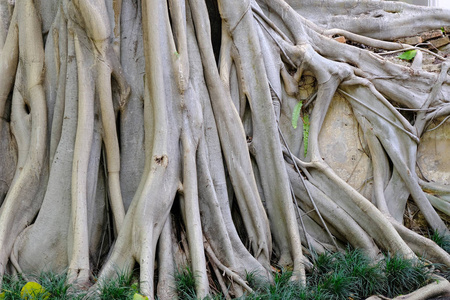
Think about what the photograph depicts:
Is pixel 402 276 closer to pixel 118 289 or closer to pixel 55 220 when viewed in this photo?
pixel 118 289

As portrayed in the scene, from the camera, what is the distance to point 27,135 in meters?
4.72

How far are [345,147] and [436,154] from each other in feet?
3.38

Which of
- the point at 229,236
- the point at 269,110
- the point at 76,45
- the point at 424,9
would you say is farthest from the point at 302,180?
the point at 424,9

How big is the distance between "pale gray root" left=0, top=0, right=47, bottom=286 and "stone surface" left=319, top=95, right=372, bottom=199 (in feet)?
9.39

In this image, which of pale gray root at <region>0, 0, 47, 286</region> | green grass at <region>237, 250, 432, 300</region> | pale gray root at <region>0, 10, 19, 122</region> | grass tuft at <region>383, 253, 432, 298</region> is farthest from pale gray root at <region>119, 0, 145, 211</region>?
grass tuft at <region>383, 253, 432, 298</region>

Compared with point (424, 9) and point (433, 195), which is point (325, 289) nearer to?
point (433, 195)

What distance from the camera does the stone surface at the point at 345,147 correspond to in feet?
18.4

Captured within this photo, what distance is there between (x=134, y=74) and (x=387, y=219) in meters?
2.69

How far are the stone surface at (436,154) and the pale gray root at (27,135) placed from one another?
3908 millimetres

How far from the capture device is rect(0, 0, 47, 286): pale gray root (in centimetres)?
427

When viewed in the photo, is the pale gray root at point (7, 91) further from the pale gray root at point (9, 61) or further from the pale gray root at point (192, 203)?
the pale gray root at point (192, 203)

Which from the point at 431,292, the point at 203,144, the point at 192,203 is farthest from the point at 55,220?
the point at 431,292

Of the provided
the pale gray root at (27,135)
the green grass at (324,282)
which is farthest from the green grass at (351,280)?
the pale gray root at (27,135)

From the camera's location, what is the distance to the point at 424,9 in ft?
22.5
